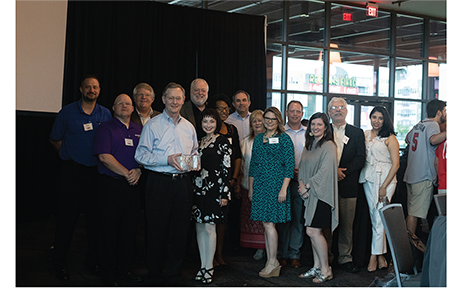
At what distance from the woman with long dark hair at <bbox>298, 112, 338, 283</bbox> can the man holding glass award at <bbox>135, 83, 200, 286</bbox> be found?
3.50ft

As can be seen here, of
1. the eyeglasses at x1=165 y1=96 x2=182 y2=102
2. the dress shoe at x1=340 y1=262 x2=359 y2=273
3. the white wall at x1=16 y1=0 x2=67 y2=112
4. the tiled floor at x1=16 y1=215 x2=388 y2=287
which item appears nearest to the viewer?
the eyeglasses at x1=165 y1=96 x2=182 y2=102

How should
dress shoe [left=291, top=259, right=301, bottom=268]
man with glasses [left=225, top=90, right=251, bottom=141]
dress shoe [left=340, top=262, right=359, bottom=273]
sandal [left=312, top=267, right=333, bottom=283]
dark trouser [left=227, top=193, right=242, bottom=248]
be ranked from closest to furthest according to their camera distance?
sandal [left=312, top=267, right=333, bottom=283] < dress shoe [left=340, top=262, right=359, bottom=273] < dress shoe [left=291, top=259, right=301, bottom=268] < dark trouser [left=227, top=193, right=242, bottom=248] < man with glasses [left=225, top=90, right=251, bottom=141]

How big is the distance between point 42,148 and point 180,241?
322 centimetres

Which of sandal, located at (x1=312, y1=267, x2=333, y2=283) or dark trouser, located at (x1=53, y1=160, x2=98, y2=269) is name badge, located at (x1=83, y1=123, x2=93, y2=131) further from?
sandal, located at (x1=312, y1=267, x2=333, y2=283)

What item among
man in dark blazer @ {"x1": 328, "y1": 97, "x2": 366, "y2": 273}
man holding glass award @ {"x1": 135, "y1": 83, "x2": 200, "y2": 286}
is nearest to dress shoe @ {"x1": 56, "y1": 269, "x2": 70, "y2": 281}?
man holding glass award @ {"x1": 135, "y1": 83, "x2": 200, "y2": 286}

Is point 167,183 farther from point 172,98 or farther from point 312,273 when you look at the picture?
point 312,273

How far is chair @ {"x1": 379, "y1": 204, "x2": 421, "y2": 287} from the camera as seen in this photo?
2.50m

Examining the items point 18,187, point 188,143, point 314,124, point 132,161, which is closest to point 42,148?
point 18,187

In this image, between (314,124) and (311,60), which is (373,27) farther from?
(314,124)

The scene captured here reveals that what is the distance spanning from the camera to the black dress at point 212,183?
3486 millimetres

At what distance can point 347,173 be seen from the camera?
12.6 feet

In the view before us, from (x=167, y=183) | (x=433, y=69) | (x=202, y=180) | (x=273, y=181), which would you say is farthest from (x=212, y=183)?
(x=433, y=69)

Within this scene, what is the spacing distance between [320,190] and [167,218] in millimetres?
1366

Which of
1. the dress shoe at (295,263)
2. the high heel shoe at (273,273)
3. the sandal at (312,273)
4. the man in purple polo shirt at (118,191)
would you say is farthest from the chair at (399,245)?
the man in purple polo shirt at (118,191)
